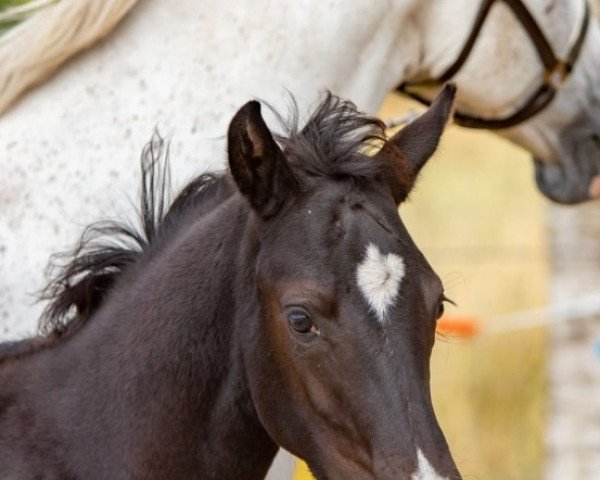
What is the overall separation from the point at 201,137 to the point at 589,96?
5.37 feet

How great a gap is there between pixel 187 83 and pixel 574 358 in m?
4.22

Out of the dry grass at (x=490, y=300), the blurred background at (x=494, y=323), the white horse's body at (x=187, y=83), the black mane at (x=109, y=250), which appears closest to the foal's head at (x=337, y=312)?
the black mane at (x=109, y=250)

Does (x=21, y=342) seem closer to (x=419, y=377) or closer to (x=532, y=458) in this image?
(x=419, y=377)

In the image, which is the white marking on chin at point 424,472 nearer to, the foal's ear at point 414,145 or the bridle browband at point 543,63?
the foal's ear at point 414,145

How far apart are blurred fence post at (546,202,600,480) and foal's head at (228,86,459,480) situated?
4692 mm

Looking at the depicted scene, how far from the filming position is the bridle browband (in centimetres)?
448

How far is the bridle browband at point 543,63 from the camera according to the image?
4484mm

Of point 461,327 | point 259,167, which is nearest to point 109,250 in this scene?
point 259,167

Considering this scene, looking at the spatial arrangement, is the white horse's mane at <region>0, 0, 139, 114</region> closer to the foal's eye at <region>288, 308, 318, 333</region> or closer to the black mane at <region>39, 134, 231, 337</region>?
the black mane at <region>39, 134, 231, 337</region>

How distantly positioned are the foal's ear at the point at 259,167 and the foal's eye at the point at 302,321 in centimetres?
26

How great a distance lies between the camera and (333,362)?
9.12ft

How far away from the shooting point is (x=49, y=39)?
400 centimetres

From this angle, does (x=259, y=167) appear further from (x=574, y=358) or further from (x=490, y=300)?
(x=490, y=300)

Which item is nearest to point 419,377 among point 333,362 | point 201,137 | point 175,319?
point 333,362
